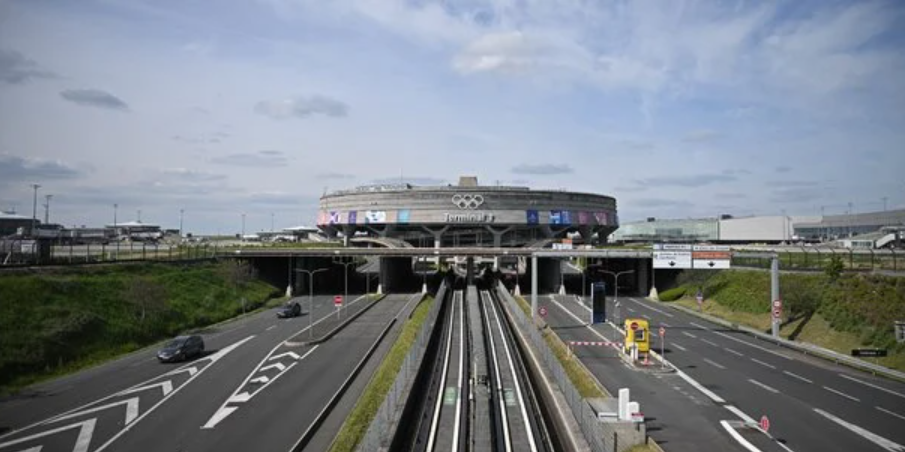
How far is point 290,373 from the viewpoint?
38.0 metres

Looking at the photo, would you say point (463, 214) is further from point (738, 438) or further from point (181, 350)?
point (738, 438)

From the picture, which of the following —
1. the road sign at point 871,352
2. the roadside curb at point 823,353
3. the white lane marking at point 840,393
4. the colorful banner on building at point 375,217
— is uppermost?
the colorful banner on building at point 375,217

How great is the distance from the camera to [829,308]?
5322cm

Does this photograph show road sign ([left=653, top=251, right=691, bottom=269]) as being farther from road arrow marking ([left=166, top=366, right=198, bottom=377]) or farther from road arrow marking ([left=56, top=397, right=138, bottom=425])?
road arrow marking ([left=56, top=397, right=138, bottom=425])

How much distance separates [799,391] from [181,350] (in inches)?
1534

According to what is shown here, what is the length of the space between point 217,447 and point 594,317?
3626cm

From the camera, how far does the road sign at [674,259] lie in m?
54.5

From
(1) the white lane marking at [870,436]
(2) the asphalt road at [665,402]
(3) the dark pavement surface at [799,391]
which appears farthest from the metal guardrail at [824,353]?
(2) the asphalt road at [665,402]

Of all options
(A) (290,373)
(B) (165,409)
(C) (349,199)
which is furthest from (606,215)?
(B) (165,409)

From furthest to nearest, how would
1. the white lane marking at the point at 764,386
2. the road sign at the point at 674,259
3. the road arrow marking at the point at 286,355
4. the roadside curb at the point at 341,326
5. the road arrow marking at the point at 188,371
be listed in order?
the road sign at the point at 674,259 < the roadside curb at the point at 341,326 < the road arrow marking at the point at 286,355 < the road arrow marking at the point at 188,371 < the white lane marking at the point at 764,386

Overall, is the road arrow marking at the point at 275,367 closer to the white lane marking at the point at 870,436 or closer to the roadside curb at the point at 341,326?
the roadside curb at the point at 341,326

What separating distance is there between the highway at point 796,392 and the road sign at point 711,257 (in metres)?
6.48

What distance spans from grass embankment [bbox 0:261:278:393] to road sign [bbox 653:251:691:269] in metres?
44.1

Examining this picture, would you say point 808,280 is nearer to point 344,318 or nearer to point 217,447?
point 344,318
